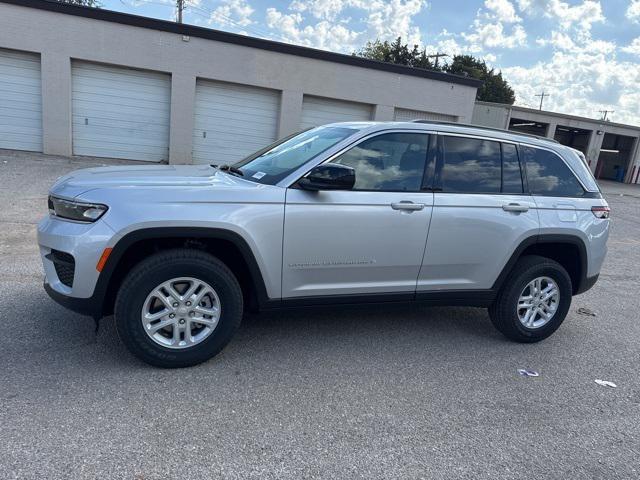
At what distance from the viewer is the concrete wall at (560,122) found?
1078 inches

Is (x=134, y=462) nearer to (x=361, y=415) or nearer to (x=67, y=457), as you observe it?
(x=67, y=457)

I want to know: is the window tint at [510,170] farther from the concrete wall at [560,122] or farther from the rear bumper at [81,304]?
the concrete wall at [560,122]

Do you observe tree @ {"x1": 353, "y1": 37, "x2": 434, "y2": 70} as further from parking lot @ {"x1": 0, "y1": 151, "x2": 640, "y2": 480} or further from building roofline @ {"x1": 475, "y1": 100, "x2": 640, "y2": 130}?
parking lot @ {"x1": 0, "y1": 151, "x2": 640, "y2": 480}

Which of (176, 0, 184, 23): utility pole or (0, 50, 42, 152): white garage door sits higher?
(176, 0, 184, 23): utility pole

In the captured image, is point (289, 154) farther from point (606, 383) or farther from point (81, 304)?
point (606, 383)

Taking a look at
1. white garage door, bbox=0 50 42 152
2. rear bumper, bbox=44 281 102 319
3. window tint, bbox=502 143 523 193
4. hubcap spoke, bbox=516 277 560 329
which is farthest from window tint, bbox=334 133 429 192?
white garage door, bbox=0 50 42 152

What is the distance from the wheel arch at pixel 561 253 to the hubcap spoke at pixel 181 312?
245 centimetres

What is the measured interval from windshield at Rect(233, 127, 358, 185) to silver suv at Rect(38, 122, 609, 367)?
0.8 inches

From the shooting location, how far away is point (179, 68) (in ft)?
48.3

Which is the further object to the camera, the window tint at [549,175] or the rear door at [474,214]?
the window tint at [549,175]

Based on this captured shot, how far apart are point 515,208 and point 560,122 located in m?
29.9

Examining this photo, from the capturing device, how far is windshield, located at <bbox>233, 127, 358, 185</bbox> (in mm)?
3697

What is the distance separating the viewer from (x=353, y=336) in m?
4.26

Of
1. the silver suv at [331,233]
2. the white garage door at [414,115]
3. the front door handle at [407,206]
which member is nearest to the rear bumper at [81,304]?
the silver suv at [331,233]
